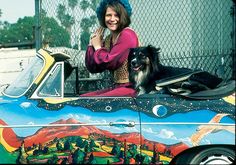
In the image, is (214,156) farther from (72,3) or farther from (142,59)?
(72,3)

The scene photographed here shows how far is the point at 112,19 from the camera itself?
5.42 meters

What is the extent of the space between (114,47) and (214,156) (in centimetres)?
157

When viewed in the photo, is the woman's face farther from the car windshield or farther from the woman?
the car windshield

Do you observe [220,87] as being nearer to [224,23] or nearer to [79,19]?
[224,23]

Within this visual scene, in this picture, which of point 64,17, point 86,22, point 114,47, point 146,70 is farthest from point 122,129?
point 64,17

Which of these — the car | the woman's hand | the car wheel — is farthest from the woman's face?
the car wheel

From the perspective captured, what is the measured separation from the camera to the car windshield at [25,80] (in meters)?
4.82

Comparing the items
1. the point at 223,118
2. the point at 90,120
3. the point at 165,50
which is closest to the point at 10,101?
the point at 90,120

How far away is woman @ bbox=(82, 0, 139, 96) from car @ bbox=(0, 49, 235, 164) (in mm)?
426

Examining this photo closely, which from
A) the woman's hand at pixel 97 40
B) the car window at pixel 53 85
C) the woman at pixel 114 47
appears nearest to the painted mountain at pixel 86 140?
the car window at pixel 53 85

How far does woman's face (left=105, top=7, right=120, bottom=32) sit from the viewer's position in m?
5.43

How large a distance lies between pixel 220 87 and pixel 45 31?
6.09 meters

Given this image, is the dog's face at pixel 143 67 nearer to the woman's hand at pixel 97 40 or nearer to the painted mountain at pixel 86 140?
the woman's hand at pixel 97 40

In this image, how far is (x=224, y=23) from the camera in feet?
26.0
